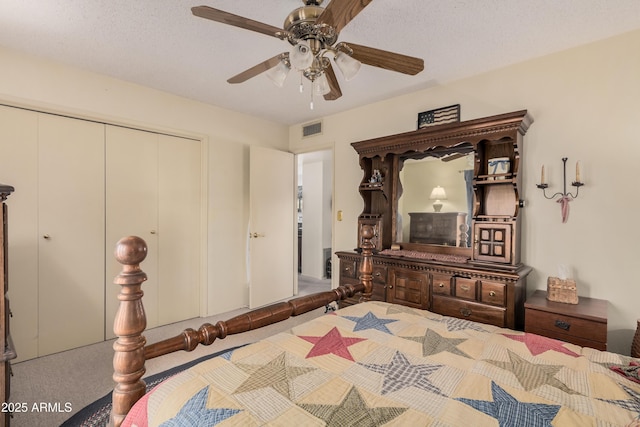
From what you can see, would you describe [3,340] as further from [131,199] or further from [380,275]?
[380,275]

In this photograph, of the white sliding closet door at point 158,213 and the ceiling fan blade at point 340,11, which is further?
the white sliding closet door at point 158,213

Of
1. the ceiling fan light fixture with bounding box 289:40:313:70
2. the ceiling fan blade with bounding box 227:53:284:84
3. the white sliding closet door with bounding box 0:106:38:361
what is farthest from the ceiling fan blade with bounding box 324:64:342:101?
the white sliding closet door with bounding box 0:106:38:361

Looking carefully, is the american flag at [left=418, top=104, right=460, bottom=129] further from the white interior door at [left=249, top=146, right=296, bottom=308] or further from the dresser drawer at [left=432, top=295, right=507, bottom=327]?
the white interior door at [left=249, top=146, right=296, bottom=308]

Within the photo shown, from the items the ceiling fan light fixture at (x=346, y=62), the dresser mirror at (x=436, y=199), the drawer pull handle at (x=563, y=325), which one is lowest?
the drawer pull handle at (x=563, y=325)

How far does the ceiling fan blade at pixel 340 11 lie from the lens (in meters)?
1.34

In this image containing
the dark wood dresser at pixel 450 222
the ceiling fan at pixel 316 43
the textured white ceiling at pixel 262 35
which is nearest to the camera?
the ceiling fan at pixel 316 43

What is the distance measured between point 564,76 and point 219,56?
8.93 feet

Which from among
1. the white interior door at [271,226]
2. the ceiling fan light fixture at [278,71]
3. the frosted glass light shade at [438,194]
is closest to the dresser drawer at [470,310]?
the frosted glass light shade at [438,194]

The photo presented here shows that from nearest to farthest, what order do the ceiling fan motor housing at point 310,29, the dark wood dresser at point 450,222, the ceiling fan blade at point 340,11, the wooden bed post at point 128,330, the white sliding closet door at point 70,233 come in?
1. the wooden bed post at point 128,330
2. the ceiling fan blade at point 340,11
3. the ceiling fan motor housing at point 310,29
4. the dark wood dresser at point 450,222
5. the white sliding closet door at point 70,233

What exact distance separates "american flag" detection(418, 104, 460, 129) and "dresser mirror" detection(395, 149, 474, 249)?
0.99ft

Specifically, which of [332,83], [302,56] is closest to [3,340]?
[302,56]

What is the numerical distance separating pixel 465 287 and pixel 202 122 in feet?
10.6

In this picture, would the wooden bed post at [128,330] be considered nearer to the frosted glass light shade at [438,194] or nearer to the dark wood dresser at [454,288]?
the dark wood dresser at [454,288]

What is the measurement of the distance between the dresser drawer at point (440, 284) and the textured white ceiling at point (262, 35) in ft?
5.86
